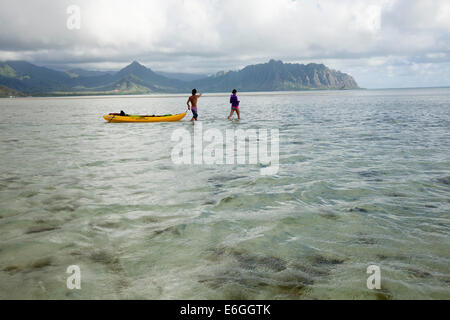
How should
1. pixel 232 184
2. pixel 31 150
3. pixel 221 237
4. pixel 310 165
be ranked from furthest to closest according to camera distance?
pixel 31 150 < pixel 310 165 < pixel 232 184 < pixel 221 237

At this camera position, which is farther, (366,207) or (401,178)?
(401,178)

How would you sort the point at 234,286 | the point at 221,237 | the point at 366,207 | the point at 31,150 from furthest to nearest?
the point at 31,150
the point at 366,207
the point at 221,237
the point at 234,286

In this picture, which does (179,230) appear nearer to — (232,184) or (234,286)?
(234,286)

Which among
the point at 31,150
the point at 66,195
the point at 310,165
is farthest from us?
the point at 31,150

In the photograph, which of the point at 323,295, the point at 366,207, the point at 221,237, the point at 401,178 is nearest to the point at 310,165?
the point at 401,178

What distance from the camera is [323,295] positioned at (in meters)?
3.95

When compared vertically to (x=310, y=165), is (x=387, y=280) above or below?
below

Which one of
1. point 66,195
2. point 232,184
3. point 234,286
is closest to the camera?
point 234,286
